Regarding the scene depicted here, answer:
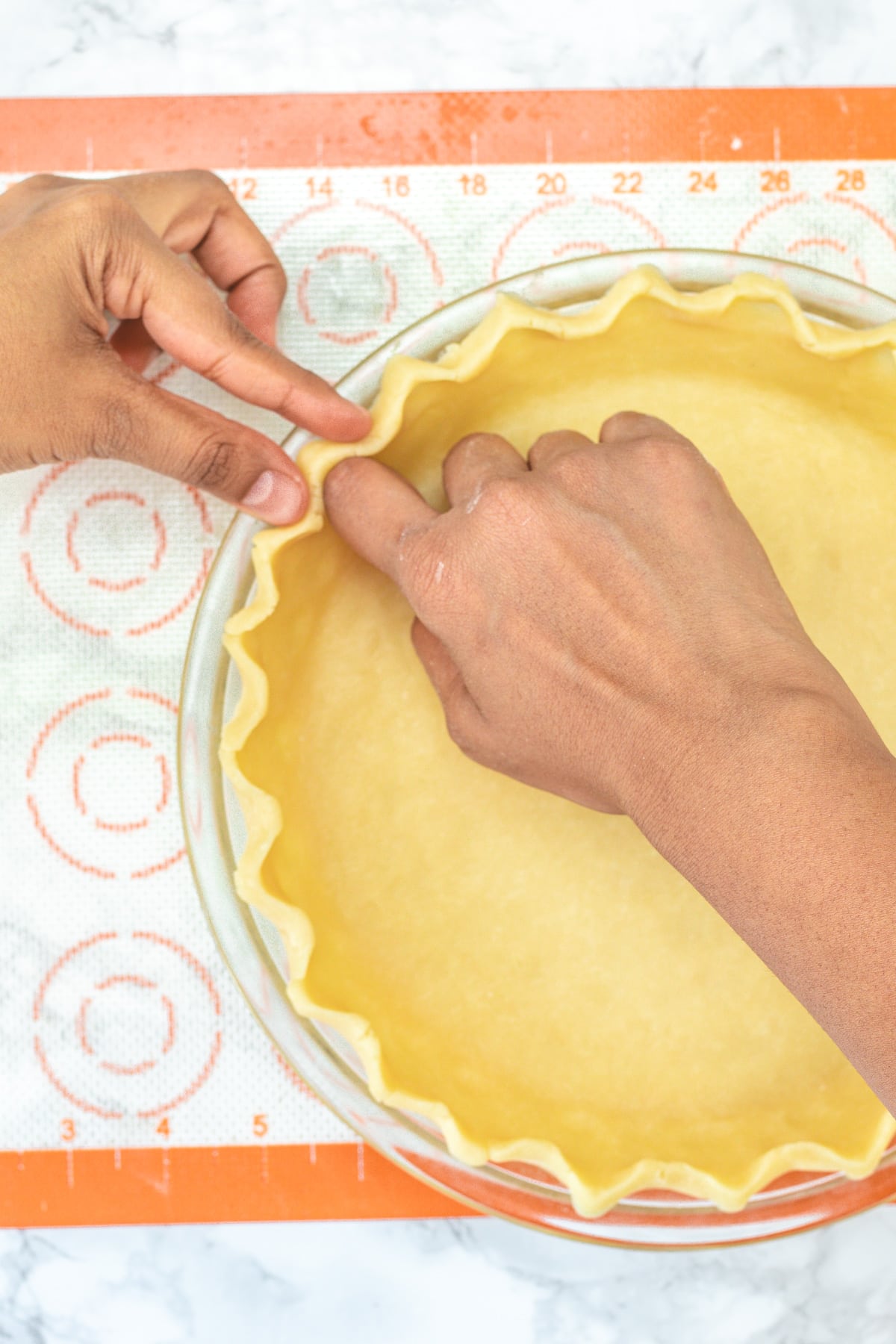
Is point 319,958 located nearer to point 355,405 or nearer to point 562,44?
point 355,405

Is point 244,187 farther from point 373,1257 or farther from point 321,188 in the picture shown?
point 373,1257

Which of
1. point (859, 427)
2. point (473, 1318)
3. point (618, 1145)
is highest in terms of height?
point (859, 427)

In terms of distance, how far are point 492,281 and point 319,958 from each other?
0.96ft

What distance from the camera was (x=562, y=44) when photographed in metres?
0.50

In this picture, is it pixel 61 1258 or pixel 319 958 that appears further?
pixel 61 1258

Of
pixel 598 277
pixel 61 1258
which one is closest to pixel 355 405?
pixel 598 277

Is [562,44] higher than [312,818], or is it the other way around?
[562,44]

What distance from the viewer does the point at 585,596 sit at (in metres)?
0.37

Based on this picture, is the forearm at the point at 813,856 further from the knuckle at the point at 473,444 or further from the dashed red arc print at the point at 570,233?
the dashed red arc print at the point at 570,233

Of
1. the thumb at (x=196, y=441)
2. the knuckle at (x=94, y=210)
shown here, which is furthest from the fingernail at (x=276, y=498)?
the knuckle at (x=94, y=210)

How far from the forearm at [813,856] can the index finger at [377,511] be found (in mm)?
125

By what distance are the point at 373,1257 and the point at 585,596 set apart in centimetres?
31

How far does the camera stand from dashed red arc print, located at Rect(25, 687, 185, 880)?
48 cm

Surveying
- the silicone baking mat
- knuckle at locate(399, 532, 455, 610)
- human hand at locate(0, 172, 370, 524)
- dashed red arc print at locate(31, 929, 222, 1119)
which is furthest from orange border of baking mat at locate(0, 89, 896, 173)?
dashed red arc print at locate(31, 929, 222, 1119)
